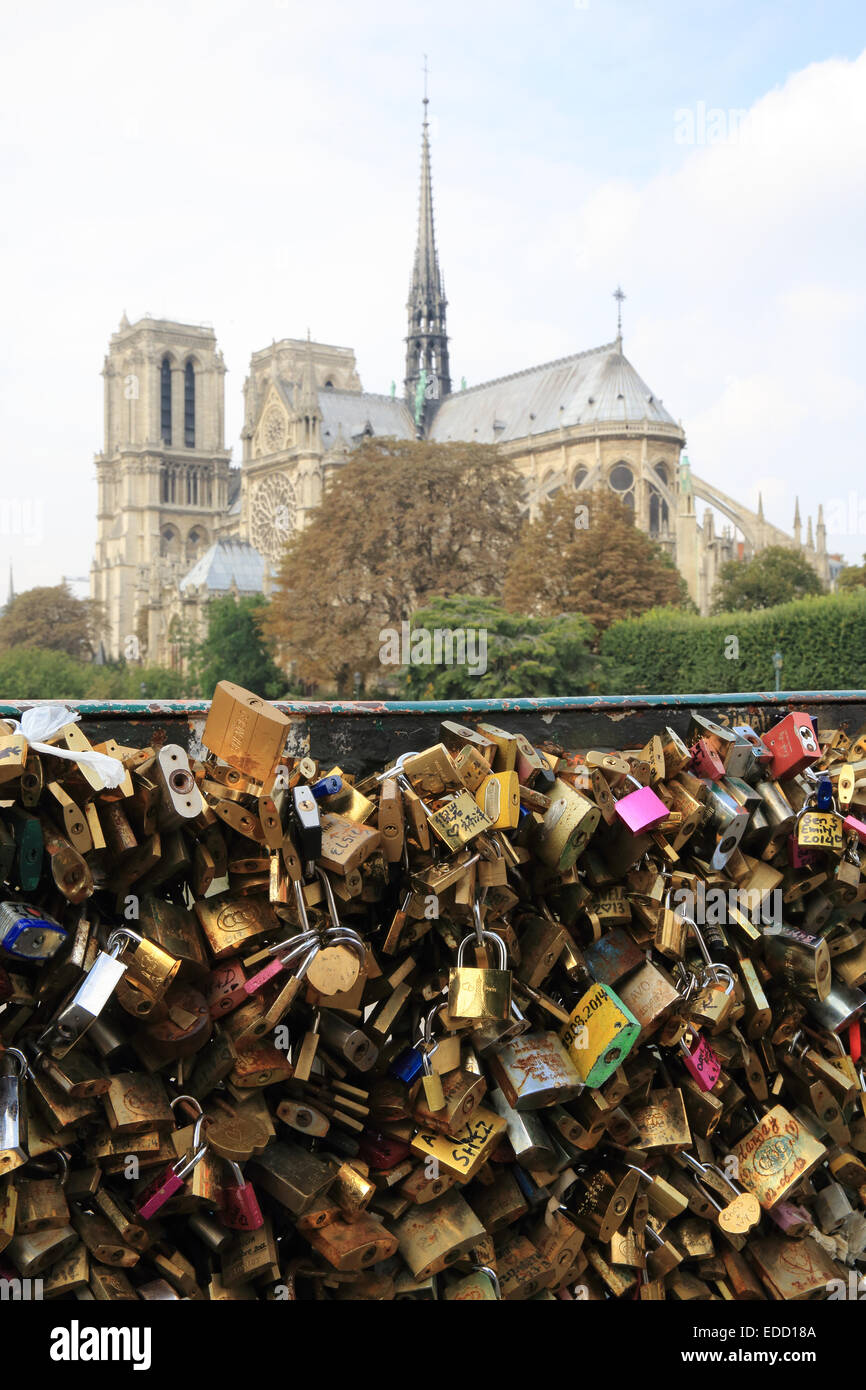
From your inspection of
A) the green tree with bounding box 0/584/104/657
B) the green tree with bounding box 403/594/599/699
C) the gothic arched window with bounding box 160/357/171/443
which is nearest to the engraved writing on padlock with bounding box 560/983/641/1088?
the green tree with bounding box 403/594/599/699

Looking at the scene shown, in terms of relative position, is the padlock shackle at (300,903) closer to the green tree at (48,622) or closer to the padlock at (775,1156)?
the padlock at (775,1156)

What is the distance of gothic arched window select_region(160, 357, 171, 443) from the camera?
106375 millimetres

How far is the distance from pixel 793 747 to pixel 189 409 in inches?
4294

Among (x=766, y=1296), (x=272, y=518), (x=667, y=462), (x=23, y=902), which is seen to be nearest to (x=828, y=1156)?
(x=766, y=1296)

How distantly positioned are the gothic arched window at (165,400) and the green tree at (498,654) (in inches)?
2859

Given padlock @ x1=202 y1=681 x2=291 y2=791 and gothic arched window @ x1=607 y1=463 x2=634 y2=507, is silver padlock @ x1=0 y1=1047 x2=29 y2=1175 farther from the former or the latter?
gothic arched window @ x1=607 y1=463 x2=634 y2=507

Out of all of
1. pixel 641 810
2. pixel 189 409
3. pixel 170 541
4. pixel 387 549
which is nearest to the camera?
pixel 641 810

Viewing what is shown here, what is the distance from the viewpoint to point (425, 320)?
323 feet

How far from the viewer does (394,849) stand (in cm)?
313

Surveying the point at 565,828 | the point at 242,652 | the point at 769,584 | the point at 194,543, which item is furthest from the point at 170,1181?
the point at 194,543

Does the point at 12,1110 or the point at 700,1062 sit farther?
the point at 700,1062

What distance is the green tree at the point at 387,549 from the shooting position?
4500 cm

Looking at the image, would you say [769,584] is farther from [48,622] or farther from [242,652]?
[48,622]
